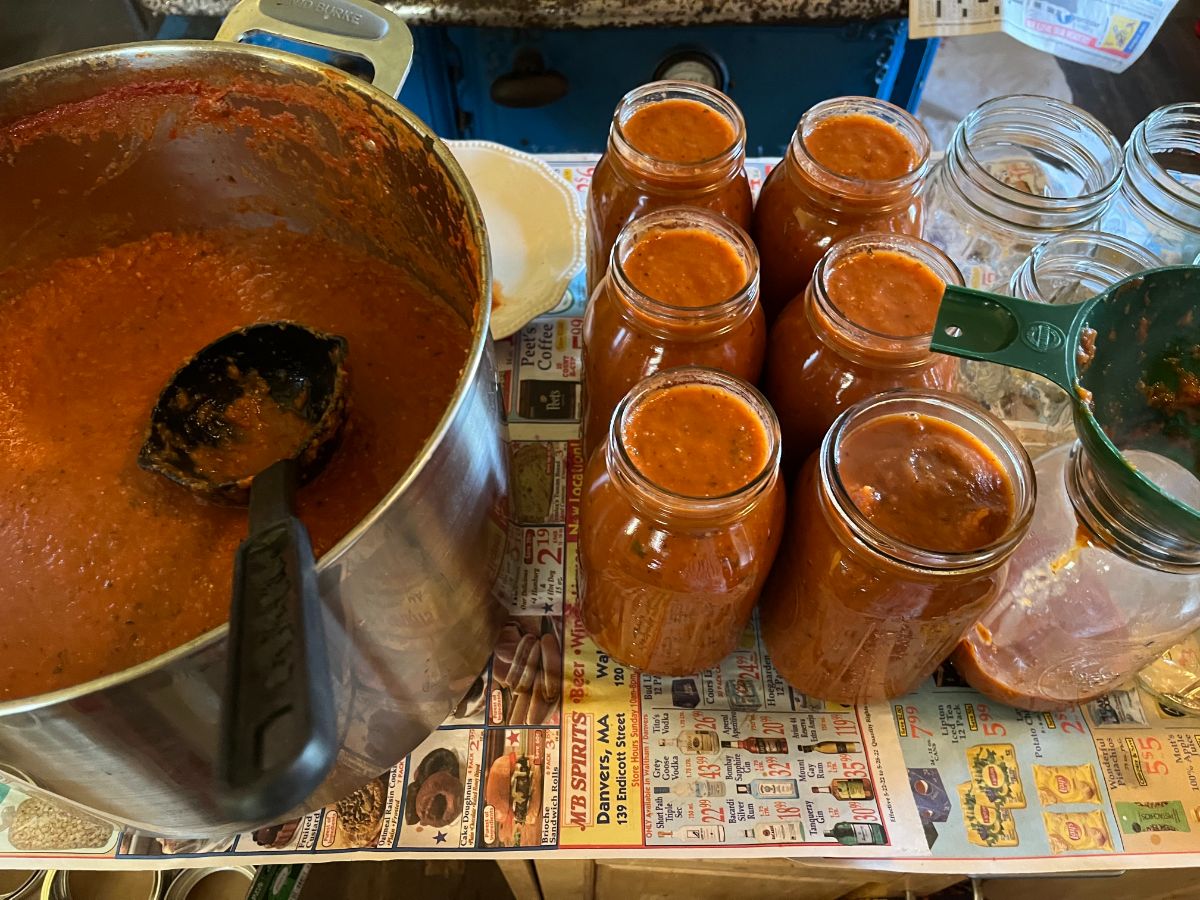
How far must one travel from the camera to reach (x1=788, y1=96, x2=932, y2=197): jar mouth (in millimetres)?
714

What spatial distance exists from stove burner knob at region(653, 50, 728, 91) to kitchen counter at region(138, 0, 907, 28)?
0.06 meters

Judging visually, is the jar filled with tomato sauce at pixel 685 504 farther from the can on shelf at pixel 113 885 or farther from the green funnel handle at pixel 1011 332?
the can on shelf at pixel 113 885

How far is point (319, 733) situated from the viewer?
1.14ft

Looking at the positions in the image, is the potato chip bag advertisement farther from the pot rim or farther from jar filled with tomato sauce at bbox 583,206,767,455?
the pot rim

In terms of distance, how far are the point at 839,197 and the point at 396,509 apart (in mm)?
501

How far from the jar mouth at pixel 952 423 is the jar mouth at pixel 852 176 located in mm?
213

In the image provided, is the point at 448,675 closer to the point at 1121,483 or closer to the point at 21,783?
the point at 21,783

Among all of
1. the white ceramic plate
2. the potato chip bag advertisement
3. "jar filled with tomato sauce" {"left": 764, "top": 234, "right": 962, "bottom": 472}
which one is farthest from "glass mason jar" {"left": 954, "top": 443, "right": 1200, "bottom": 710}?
the white ceramic plate

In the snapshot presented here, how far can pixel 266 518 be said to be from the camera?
0.55 m

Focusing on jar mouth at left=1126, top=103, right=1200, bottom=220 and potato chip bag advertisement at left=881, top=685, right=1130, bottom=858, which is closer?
potato chip bag advertisement at left=881, top=685, right=1130, bottom=858

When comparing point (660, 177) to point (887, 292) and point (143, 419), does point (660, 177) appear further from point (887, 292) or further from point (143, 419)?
point (143, 419)

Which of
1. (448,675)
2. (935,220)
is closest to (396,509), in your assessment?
(448,675)

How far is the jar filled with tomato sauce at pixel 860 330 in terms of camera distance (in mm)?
641

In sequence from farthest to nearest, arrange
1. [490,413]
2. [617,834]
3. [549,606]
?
[549,606], [617,834], [490,413]
